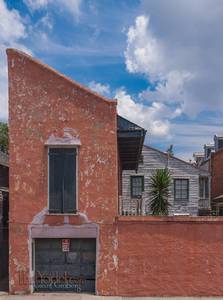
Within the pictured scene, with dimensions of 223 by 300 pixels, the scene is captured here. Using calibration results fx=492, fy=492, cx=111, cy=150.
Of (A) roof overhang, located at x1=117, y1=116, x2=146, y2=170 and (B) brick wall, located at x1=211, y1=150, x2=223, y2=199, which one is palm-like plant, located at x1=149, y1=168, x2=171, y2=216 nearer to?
A: (A) roof overhang, located at x1=117, y1=116, x2=146, y2=170

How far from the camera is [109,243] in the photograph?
16438mm

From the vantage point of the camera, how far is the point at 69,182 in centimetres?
1650

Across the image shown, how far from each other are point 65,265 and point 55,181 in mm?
2868

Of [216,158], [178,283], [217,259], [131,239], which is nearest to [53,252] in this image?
[131,239]

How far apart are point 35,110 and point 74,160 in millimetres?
2150

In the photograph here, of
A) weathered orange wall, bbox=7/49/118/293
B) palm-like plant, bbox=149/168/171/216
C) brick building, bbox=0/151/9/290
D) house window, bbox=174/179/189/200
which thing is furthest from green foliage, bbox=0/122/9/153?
weathered orange wall, bbox=7/49/118/293

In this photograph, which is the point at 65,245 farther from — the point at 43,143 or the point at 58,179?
the point at 43,143

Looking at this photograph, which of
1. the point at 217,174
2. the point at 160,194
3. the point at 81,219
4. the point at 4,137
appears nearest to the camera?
the point at 81,219

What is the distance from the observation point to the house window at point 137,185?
36000 millimetres

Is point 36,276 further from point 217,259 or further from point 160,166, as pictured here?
point 160,166

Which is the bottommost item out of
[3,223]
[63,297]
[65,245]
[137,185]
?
[63,297]

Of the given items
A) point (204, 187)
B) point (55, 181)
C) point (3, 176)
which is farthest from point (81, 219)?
point (204, 187)

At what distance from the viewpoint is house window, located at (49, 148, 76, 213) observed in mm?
16438

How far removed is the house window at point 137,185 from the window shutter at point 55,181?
1970 centimetres
